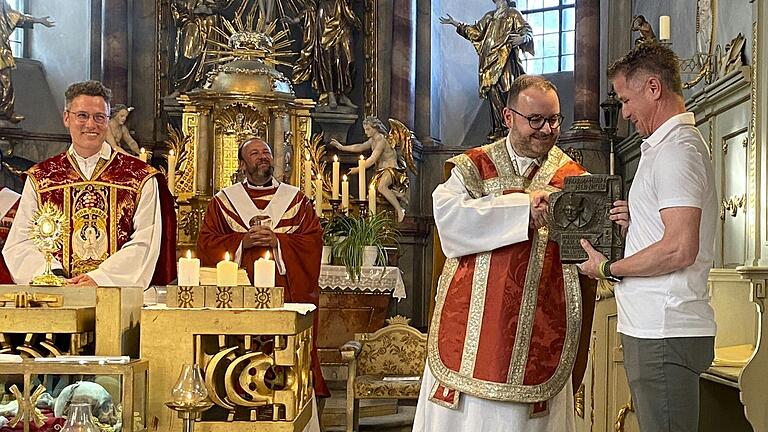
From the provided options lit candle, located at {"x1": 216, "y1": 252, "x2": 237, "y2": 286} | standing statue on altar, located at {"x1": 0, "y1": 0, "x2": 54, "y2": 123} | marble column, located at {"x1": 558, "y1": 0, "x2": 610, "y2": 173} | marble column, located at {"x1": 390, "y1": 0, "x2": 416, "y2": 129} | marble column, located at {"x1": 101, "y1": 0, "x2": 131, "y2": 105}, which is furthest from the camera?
marble column, located at {"x1": 390, "y1": 0, "x2": 416, "y2": 129}

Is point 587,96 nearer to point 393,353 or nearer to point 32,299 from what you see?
point 393,353

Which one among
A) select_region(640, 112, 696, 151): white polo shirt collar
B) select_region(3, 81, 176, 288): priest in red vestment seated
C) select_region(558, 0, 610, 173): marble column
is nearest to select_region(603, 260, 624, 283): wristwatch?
select_region(640, 112, 696, 151): white polo shirt collar

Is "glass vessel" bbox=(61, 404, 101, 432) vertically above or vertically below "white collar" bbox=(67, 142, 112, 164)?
below

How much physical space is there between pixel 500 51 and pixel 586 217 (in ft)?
29.3

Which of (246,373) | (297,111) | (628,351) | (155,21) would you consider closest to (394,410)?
(297,111)

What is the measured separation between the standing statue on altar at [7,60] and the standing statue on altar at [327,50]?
9.55 feet

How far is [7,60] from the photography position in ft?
37.3

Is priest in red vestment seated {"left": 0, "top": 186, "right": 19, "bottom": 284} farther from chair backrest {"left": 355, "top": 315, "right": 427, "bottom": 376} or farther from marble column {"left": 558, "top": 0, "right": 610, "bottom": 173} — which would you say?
marble column {"left": 558, "top": 0, "right": 610, "bottom": 173}

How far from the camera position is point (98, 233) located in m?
4.58

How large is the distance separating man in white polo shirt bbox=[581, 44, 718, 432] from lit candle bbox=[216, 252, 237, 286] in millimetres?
1294

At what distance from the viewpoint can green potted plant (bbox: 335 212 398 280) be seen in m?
8.62

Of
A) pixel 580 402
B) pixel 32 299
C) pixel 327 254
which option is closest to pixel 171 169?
pixel 327 254

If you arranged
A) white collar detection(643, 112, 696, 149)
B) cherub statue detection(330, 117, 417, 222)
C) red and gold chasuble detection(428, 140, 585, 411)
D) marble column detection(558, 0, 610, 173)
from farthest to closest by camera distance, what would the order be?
marble column detection(558, 0, 610, 173), cherub statue detection(330, 117, 417, 222), red and gold chasuble detection(428, 140, 585, 411), white collar detection(643, 112, 696, 149)

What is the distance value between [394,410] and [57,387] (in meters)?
4.65
